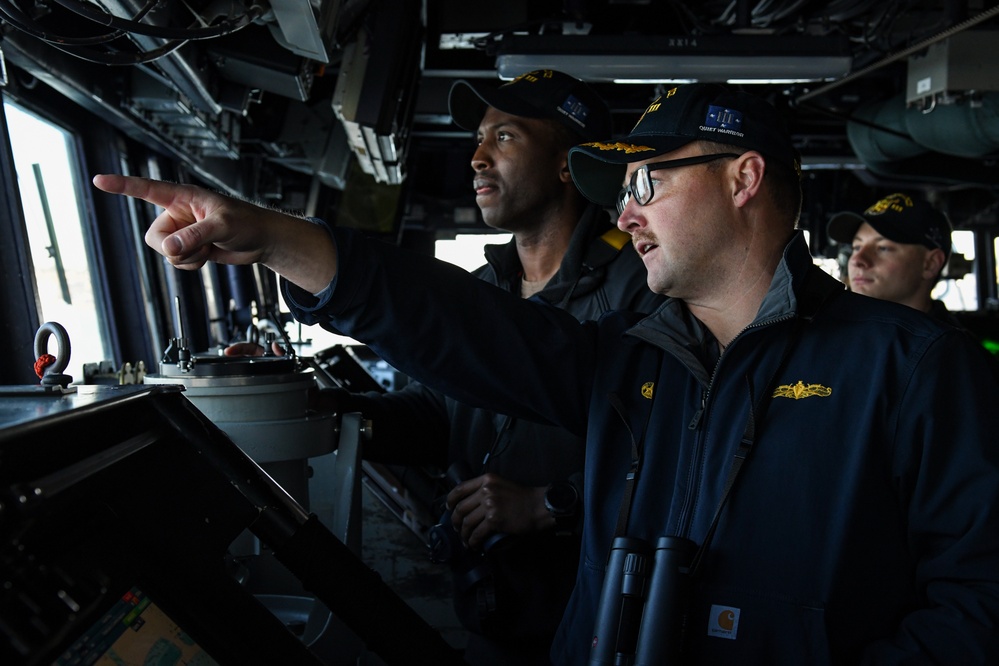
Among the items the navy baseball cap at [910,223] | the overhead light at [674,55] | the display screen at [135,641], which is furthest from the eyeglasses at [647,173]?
the navy baseball cap at [910,223]

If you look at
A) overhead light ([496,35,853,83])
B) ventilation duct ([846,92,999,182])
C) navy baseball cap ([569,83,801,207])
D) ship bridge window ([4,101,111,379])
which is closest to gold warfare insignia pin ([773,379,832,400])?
navy baseball cap ([569,83,801,207])

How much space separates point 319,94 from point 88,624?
5378 mm

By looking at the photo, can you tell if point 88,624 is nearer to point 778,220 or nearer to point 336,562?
Answer: point 336,562

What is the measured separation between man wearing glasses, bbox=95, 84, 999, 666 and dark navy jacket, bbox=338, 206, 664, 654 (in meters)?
0.39

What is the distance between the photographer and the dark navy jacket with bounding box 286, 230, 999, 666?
3.81ft

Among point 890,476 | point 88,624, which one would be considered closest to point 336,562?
point 88,624

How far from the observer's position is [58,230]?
349 cm

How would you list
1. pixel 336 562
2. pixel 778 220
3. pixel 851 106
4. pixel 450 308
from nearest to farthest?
pixel 336 562 < pixel 450 308 < pixel 778 220 < pixel 851 106

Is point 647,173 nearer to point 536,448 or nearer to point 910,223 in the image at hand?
point 536,448

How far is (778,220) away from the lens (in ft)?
4.91

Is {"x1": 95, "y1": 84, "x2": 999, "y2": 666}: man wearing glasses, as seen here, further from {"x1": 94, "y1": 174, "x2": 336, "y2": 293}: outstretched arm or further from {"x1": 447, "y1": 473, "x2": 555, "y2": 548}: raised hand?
{"x1": 447, "y1": 473, "x2": 555, "y2": 548}: raised hand

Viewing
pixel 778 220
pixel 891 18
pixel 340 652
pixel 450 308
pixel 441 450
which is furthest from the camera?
pixel 891 18

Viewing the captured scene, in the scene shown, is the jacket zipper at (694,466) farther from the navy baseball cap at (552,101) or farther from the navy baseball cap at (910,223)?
the navy baseball cap at (910,223)

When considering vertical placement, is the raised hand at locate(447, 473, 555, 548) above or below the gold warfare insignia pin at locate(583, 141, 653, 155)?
below
